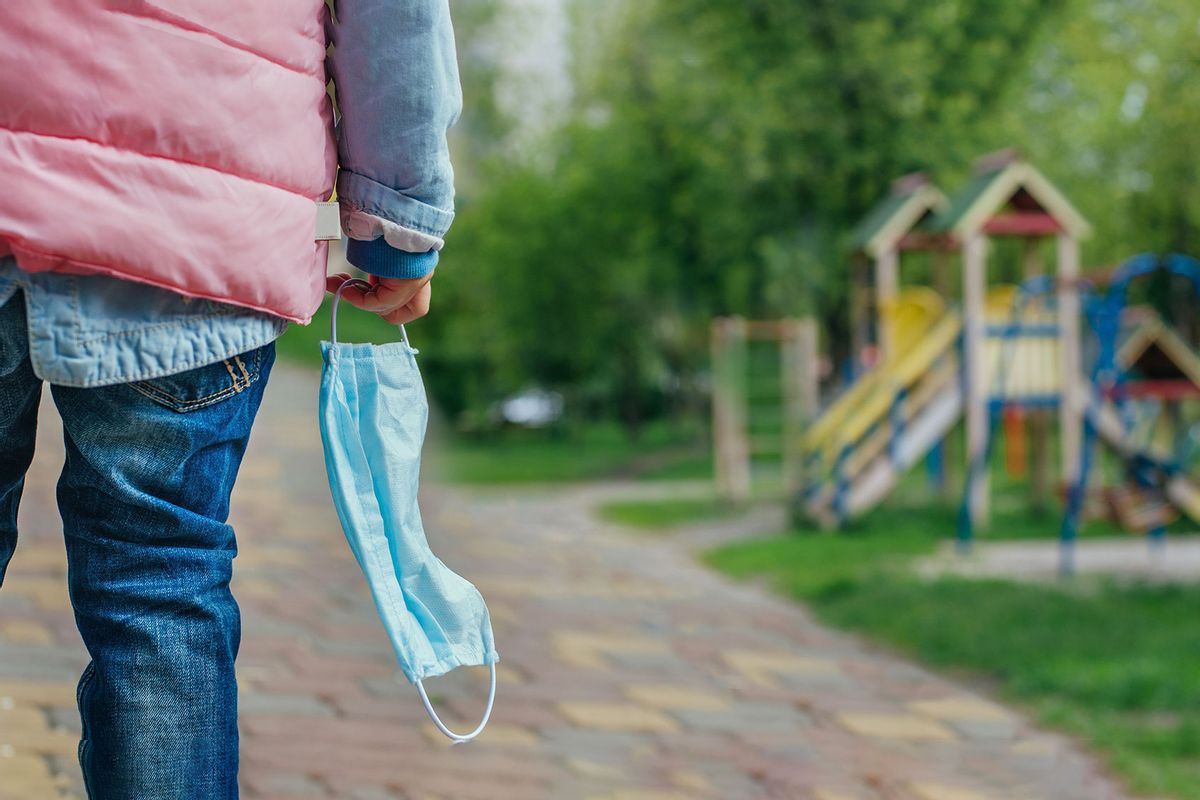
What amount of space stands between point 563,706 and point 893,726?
0.86m

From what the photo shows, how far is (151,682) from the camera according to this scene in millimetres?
1466

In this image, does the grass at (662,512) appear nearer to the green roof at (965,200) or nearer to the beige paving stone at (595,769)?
the green roof at (965,200)

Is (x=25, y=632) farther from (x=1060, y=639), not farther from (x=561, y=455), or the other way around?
(x=561, y=455)

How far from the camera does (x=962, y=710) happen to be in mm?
4016

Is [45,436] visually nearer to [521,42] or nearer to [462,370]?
[462,370]

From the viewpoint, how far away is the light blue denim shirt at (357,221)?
137cm

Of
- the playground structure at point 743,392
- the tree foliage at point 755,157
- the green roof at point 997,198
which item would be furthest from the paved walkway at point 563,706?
the tree foliage at point 755,157

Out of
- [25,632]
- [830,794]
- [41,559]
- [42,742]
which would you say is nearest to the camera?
[42,742]

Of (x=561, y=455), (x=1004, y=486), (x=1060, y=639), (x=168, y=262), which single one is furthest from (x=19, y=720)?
(x=561, y=455)

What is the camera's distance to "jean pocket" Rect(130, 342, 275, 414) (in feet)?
4.66

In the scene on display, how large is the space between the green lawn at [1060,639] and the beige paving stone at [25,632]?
2718 mm

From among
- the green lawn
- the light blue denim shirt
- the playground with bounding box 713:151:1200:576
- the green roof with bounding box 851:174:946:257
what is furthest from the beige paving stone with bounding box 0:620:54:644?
the green roof with bounding box 851:174:946:257

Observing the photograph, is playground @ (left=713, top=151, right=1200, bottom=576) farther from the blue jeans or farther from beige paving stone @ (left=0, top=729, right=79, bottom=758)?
the blue jeans

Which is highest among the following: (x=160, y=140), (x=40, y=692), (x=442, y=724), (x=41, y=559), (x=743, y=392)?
(x=160, y=140)
